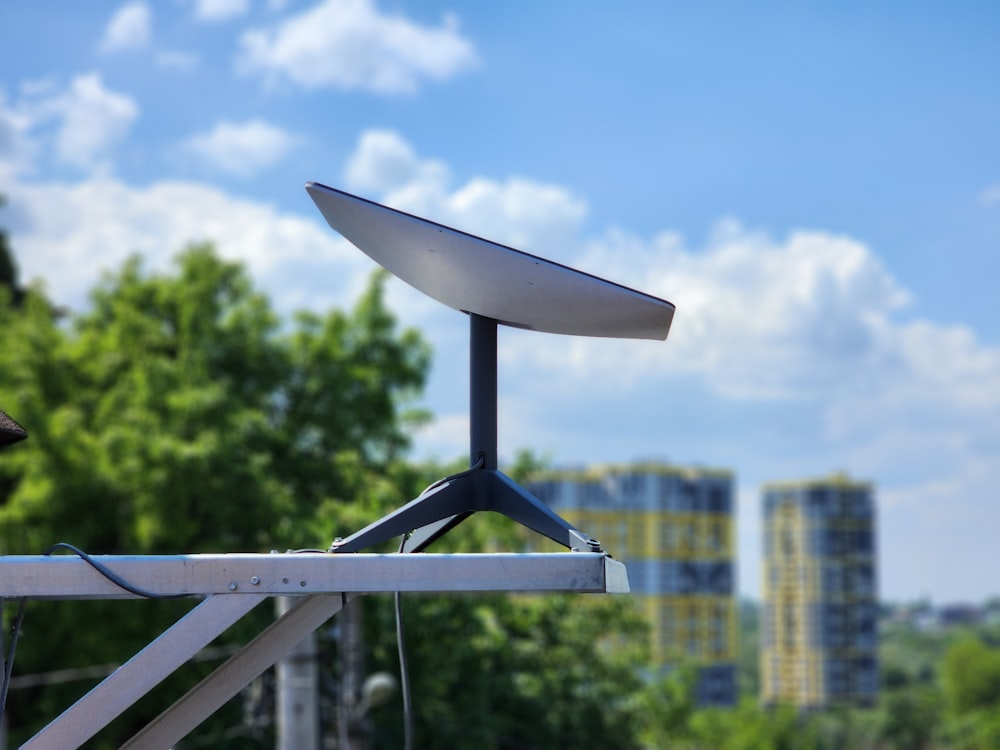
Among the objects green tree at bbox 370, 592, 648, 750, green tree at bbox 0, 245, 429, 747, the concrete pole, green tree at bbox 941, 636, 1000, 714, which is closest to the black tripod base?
the concrete pole

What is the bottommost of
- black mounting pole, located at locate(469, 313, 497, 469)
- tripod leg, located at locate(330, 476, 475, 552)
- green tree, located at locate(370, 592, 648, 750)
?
green tree, located at locate(370, 592, 648, 750)

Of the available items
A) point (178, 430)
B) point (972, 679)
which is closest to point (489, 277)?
point (178, 430)

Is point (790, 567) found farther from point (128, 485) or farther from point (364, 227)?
point (364, 227)

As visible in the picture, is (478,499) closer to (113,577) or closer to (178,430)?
(113,577)

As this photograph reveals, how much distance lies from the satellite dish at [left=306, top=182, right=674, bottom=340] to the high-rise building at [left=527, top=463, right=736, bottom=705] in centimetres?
7766

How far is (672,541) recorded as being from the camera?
8306 cm

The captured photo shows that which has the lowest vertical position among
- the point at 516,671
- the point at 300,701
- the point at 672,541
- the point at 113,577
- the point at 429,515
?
the point at 516,671

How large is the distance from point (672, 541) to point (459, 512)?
268 feet

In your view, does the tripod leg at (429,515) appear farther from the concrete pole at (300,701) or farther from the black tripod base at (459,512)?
the concrete pole at (300,701)

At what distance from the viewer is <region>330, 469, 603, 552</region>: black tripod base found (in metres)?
2.57

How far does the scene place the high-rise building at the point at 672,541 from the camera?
266 feet

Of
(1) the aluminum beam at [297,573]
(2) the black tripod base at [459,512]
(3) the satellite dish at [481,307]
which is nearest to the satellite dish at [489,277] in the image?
(3) the satellite dish at [481,307]

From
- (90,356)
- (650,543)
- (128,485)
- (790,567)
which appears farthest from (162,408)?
(790,567)

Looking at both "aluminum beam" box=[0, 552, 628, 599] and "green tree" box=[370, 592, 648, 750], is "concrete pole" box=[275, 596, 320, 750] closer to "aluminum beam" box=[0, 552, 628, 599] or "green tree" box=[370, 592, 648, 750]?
"green tree" box=[370, 592, 648, 750]
